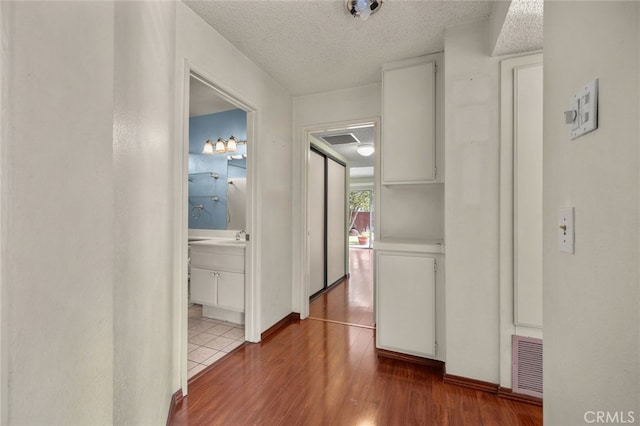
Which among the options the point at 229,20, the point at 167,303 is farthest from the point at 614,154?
the point at 229,20

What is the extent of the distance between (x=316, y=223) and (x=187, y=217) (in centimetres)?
232

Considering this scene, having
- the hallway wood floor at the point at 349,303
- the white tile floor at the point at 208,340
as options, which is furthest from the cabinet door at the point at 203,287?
the hallway wood floor at the point at 349,303

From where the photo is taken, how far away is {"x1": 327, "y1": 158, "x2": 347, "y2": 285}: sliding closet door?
4.56 metres

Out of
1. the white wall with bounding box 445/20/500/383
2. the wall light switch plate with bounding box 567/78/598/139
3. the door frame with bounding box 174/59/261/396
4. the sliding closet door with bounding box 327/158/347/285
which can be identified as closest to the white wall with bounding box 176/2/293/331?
the door frame with bounding box 174/59/261/396

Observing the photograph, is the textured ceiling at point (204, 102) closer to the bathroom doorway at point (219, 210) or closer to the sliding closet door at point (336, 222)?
the bathroom doorway at point (219, 210)

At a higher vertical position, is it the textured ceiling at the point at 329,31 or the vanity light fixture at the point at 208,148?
the textured ceiling at the point at 329,31

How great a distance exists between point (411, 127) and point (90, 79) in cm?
220

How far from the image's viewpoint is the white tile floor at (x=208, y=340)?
227 centimetres

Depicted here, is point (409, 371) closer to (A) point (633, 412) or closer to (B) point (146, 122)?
(A) point (633, 412)

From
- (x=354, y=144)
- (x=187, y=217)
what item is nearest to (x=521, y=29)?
(x=187, y=217)

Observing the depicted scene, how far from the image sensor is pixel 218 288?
2.91 m

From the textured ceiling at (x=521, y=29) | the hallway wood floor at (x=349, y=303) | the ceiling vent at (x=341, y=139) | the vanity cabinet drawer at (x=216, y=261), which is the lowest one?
the hallway wood floor at (x=349, y=303)

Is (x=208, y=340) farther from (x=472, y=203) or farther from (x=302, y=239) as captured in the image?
(x=472, y=203)

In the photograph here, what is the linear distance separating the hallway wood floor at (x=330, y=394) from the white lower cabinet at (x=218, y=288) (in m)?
0.49
